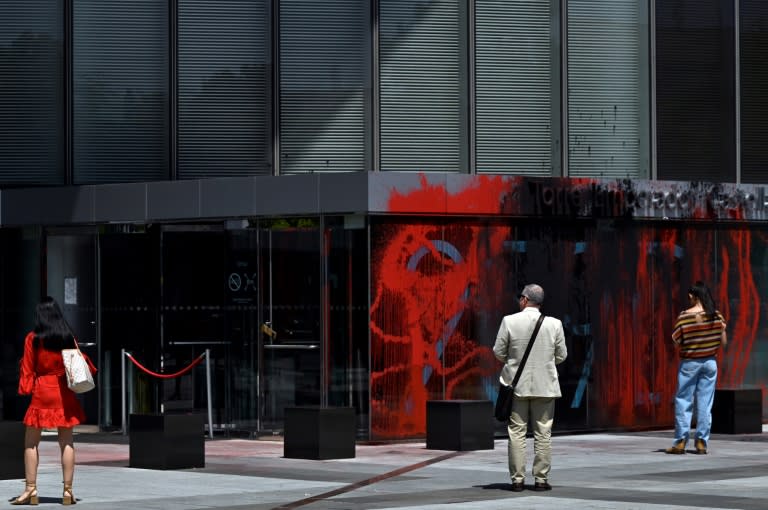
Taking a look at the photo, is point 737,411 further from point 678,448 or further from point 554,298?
point 678,448

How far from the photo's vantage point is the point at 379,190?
2266 cm

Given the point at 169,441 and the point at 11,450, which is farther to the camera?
the point at 169,441

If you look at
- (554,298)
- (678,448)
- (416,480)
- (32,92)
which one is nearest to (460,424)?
(678,448)

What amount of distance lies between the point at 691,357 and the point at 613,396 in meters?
3.86

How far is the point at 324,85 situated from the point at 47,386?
9507 millimetres

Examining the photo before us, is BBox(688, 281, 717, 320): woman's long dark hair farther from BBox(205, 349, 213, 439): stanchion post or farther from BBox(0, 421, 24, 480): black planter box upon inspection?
BBox(0, 421, 24, 480): black planter box

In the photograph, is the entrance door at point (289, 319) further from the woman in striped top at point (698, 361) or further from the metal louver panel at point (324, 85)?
the woman in striped top at point (698, 361)

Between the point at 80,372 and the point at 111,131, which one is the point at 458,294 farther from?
the point at 80,372

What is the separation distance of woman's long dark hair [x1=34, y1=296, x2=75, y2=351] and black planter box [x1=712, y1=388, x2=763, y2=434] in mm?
11145

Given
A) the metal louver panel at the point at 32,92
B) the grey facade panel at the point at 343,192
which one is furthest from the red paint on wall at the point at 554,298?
the metal louver panel at the point at 32,92

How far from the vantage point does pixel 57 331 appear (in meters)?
15.7

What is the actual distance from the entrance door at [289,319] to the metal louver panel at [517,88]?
2.83 meters

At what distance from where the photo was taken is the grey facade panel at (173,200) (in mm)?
24172

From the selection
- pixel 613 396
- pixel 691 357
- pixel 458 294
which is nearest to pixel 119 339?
pixel 458 294
